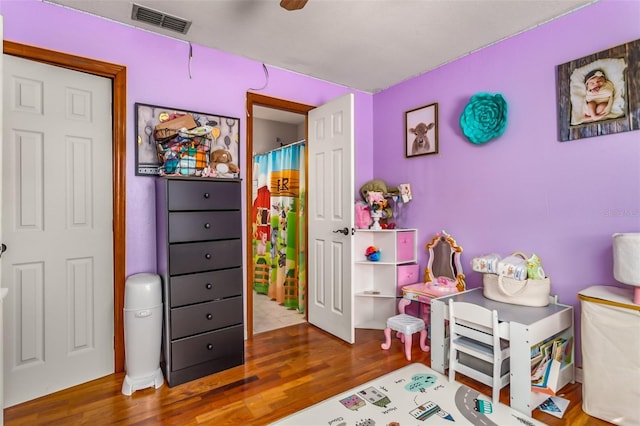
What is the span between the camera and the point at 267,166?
13.7 feet

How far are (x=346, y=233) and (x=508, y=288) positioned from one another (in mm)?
1171

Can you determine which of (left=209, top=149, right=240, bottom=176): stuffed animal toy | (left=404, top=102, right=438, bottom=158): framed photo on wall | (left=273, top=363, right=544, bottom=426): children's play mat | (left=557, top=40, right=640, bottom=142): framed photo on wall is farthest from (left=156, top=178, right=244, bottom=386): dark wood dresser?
(left=557, top=40, right=640, bottom=142): framed photo on wall

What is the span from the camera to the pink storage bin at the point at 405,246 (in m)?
3.04

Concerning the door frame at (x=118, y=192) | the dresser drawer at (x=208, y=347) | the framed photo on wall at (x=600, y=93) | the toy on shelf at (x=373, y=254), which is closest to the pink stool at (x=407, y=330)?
the toy on shelf at (x=373, y=254)

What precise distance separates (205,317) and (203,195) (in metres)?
0.79

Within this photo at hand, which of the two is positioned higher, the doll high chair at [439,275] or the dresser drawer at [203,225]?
the dresser drawer at [203,225]

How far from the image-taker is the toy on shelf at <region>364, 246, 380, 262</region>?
9.98ft

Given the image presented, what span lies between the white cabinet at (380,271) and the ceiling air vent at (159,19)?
2.03m

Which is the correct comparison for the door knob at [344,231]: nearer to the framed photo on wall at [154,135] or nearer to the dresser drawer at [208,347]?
the dresser drawer at [208,347]

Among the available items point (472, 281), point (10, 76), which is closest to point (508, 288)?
point (472, 281)

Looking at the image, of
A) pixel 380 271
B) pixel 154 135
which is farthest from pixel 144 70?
pixel 380 271

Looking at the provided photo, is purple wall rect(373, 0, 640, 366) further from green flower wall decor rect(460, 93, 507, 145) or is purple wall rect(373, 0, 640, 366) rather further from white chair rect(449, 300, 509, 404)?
white chair rect(449, 300, 509, 404)

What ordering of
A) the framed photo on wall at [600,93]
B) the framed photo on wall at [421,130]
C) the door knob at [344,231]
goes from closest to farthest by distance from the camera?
the framed photo on wall at [600,93] < the door knob at [344,231] < the framed photo on wall at [421,130]

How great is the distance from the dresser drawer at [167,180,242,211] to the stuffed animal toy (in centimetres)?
14
